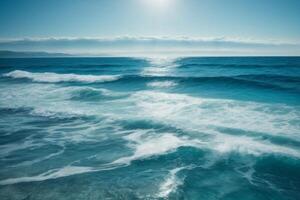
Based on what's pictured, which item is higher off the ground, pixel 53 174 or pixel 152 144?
pixel 152 144

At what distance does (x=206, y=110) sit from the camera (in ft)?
46.5

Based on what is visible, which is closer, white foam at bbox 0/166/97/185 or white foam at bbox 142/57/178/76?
white foam at bbox 0/166/97/185

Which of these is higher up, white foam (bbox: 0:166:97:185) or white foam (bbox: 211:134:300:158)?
white foam (bbox: 211:134:300:158)

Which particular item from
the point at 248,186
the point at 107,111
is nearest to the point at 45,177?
the point at 248,186

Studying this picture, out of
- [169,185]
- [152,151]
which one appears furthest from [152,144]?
[169,185]

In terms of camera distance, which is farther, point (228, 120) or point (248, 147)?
point (228, 120)

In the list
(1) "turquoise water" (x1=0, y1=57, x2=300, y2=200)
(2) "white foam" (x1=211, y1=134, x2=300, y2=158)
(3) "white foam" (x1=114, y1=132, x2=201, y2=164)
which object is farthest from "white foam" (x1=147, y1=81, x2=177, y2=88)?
(2) "white foam" (x1=211, y1=134, x2=300, y2=158)

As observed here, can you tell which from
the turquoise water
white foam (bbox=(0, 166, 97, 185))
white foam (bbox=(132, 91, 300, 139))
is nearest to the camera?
the turquoise water

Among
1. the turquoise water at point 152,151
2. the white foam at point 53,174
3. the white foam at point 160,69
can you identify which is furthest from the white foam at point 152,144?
the white foam at point 160,69

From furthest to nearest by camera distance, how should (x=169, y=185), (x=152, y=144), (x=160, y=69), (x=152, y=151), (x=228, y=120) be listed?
(x=160, y=69) < (x=228, y=120) < (x=152, y=144) < (x=152, y=151) < (x=169, y=185)

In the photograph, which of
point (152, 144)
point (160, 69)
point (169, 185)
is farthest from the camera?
point (160, 69)

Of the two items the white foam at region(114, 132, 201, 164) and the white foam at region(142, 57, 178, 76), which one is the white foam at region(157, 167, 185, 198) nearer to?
the white foam at region(114, 132, 201, 164)

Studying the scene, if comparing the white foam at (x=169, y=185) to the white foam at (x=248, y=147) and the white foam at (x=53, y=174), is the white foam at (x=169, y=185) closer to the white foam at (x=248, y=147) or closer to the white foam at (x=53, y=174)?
the white foam at (x=53, y=174)

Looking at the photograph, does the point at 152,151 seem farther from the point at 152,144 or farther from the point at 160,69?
the point at 160,69
